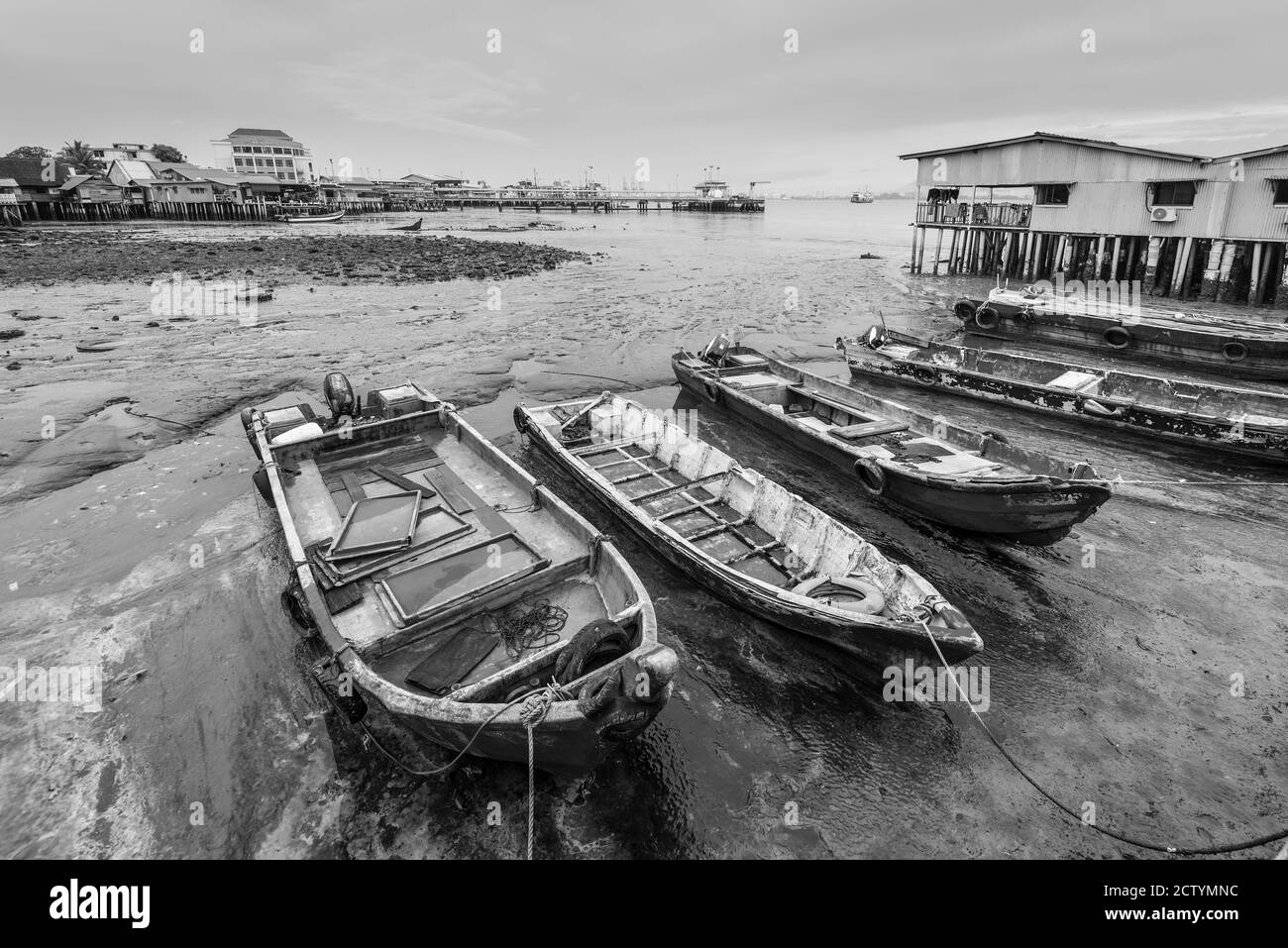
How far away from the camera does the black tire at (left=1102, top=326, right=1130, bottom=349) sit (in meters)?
18.2

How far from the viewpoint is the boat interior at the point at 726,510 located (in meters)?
6.98

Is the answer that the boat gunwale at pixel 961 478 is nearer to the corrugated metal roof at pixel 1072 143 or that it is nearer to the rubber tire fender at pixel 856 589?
the rubber tire fender at pixel 856 589

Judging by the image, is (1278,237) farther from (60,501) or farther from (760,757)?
(60,501)

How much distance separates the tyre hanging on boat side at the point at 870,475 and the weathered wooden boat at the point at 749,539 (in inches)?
53.0

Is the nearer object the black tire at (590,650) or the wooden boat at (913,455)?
the black tire at (590,650)

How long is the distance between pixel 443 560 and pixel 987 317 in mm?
21337

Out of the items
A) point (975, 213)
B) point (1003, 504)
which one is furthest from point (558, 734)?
point (975, 213)

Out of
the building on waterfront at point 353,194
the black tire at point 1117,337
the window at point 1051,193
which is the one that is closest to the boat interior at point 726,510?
the black tire at point 1117,337

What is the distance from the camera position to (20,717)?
627 cm

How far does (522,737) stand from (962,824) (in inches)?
154

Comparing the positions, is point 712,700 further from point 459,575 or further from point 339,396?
point 339,396

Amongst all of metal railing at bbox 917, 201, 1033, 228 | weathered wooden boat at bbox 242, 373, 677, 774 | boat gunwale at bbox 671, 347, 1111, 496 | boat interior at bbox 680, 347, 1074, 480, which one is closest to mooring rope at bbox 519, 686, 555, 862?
weathered wooden boat at bbox 242, 373, 677, 774

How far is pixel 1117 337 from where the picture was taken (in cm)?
1847
